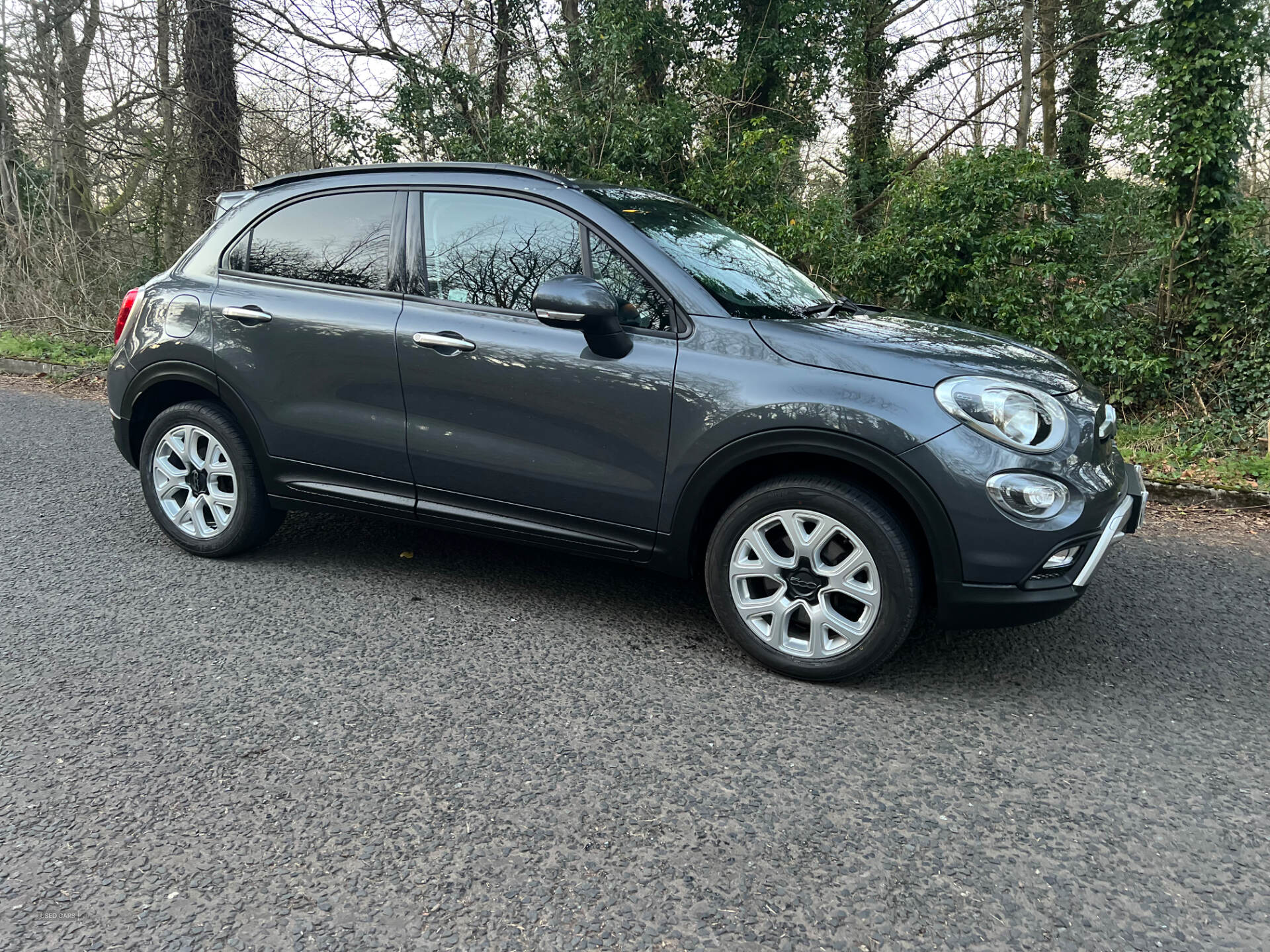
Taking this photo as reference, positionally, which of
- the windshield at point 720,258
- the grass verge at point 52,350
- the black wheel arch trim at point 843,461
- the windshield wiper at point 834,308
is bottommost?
the black wheel arch trim at point 843,461

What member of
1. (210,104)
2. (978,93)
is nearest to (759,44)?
(978,93)

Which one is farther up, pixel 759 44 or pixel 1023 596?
pixel 759 44

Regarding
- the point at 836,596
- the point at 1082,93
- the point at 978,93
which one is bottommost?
the point at 836,596

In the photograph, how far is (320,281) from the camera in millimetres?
4316

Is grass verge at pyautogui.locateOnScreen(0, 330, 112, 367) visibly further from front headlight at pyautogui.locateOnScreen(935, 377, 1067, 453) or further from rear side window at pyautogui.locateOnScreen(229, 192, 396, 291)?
front headlight at pyautogui.locateOnScreen(935, 377, 1067, 453)

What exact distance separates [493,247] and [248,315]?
122 cm

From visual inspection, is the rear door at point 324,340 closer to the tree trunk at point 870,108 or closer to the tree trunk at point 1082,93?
the tree trunk at point 870,108

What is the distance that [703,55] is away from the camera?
12.2 meters

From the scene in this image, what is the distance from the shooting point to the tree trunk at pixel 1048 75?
45.9 ft

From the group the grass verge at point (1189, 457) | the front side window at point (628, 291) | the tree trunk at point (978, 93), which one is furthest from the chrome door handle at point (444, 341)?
the tree trunk at point (978, 93)

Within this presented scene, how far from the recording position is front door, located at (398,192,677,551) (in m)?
3.65

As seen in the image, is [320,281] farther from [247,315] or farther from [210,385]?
[210,385]

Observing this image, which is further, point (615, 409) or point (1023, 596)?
point (615, 409)

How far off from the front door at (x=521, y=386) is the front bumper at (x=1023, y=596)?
1127 millimetres
